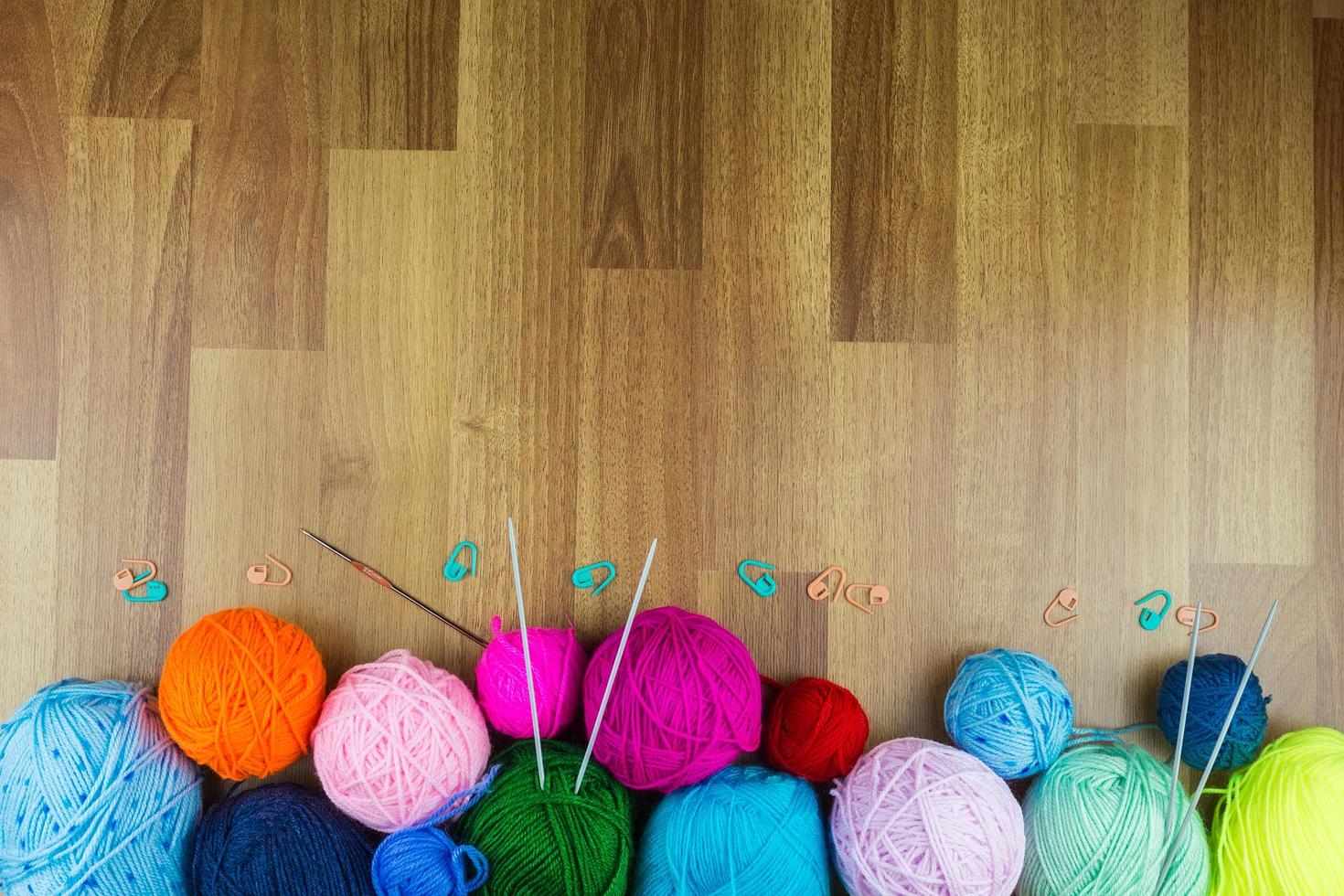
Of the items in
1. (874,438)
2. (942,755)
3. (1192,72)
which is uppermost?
(1192,72)

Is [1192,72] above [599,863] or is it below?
above

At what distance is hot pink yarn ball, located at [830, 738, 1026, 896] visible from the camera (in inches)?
31.6

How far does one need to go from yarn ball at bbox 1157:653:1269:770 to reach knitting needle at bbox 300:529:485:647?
2.40 feet

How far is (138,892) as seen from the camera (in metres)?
0.82

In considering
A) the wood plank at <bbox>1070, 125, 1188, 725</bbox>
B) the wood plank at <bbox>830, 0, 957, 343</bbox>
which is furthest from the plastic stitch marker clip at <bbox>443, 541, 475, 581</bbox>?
the wood plank at <bbox>1070, 125, 1188, 725</bbox>

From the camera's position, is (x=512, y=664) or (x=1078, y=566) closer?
(x=512, y=664)

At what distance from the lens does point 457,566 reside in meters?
0.94

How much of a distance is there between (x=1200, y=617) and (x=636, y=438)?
0.65 metres

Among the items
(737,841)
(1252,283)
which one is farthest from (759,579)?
(1252,283)

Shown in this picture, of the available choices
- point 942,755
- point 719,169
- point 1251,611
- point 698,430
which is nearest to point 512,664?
point 698,430

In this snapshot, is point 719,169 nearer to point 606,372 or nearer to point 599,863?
point 606,372

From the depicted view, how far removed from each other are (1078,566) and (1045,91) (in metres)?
0.53

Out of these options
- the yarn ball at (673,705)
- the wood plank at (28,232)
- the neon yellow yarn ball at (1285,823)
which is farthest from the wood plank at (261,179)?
the neon yellow yarn ball at (1285,823)

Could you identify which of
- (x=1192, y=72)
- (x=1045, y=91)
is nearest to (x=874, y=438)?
(x=1045, y=91)
